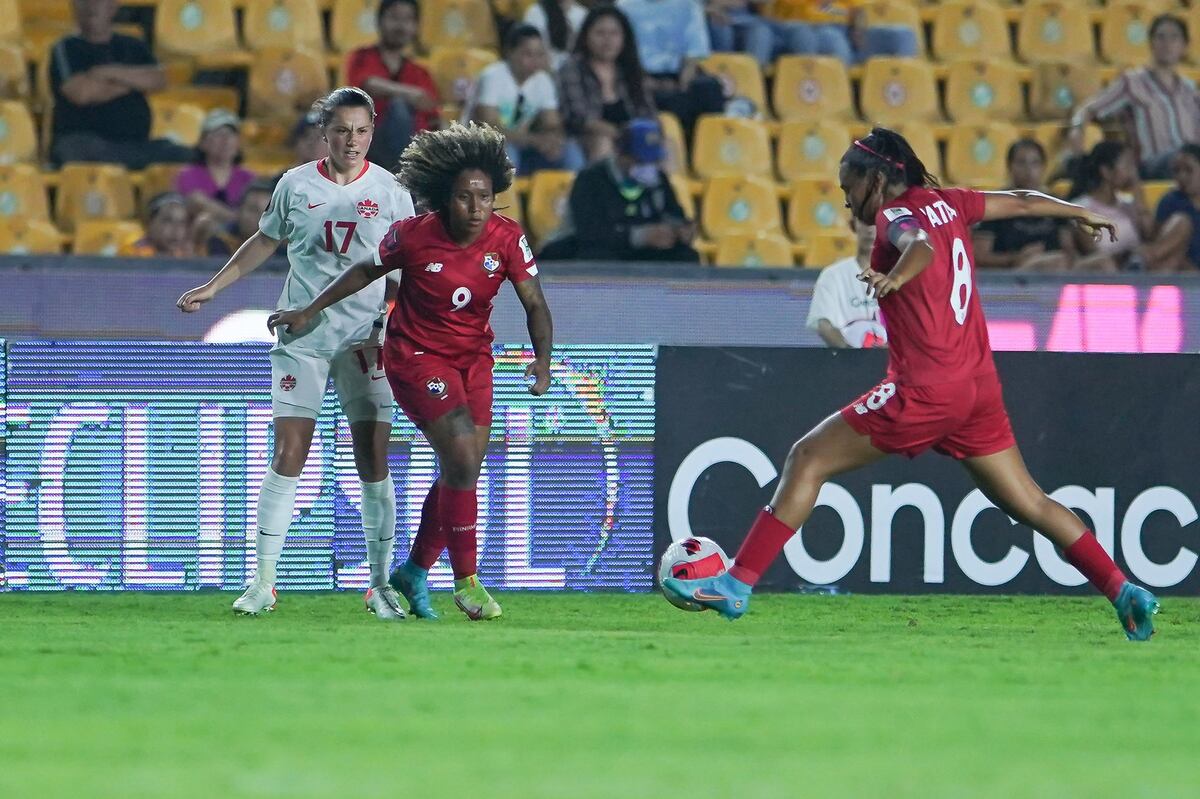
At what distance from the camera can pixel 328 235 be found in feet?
25.6

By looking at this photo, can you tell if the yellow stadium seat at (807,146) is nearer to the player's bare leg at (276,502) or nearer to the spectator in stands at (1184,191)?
the spectator in stands at (1184,191)

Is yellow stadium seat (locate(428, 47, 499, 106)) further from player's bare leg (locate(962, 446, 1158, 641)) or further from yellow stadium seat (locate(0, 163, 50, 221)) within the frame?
player's bare leg (locate(962, 446, 1158, 641))

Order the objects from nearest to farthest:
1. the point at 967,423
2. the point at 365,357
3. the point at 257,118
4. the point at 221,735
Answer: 1. the point at 221,735
2. the point at 967,423
3. the point at 365,357
4. the point at 257,118

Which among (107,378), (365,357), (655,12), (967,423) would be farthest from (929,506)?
(655,12)

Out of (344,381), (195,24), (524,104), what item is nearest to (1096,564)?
(344,381)

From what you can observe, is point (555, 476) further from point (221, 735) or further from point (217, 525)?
point (221, 735)

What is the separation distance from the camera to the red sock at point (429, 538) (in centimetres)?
779

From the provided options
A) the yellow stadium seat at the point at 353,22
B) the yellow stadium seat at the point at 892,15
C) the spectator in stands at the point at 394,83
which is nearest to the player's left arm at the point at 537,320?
the spectator in stands at the point at 394,83

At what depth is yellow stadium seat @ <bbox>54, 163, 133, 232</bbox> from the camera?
1181cm

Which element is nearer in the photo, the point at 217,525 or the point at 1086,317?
the point at 217,525

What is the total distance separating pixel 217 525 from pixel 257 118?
463 centimetres

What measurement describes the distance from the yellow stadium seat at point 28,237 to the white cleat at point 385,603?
431 centimetres

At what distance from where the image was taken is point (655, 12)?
13.3 m

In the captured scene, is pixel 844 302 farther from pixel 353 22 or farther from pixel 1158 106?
pixel 353 22
